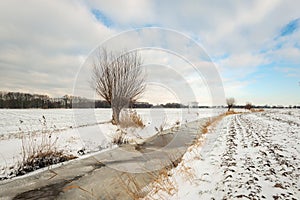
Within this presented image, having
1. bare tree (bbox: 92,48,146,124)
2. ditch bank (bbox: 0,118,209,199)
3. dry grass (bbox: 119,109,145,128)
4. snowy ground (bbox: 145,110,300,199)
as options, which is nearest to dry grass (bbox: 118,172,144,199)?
ditch bank (bbox: 0,118,209,199)

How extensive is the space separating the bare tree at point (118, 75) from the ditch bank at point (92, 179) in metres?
8.63

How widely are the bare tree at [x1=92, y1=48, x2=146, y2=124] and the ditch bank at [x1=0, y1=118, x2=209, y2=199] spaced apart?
8628mm

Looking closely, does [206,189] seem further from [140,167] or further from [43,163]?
[43,163]

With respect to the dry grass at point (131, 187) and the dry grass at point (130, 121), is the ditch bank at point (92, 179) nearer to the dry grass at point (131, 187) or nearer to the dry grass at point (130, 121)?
the dry grass at point (131, 187)

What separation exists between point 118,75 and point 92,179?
1097 centimetres

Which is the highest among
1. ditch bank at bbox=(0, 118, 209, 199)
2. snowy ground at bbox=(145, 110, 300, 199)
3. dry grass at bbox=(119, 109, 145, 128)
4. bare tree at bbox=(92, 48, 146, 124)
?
bare tree at bbox=(92, 48, 146, 124)

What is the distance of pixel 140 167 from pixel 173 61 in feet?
22.2

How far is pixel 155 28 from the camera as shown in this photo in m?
8.73

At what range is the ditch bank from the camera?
3422 mm

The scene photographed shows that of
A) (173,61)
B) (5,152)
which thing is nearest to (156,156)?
(5,152)

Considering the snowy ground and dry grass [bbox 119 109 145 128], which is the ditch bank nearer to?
the snowy ground

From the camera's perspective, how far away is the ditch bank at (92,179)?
342 cm

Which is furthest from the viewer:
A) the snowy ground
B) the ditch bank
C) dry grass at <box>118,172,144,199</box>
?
the ditch bank

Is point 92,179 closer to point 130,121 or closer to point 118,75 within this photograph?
point 130,121
